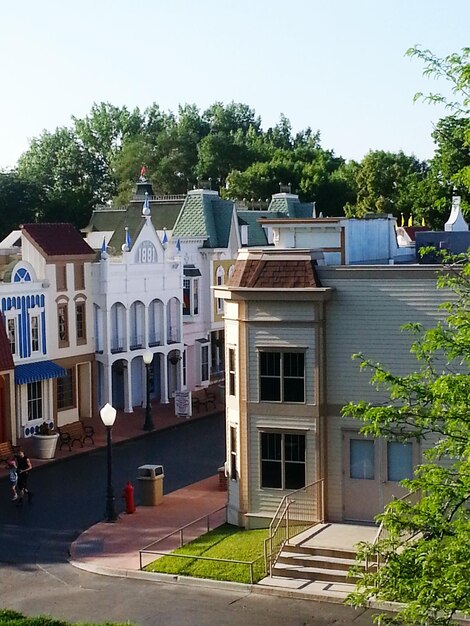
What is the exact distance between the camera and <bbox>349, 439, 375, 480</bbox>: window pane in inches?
1046

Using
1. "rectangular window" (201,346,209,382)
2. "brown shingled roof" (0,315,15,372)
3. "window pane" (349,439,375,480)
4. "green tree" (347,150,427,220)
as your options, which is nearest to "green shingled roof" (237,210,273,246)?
"rectangular window" (201,346,209,382)

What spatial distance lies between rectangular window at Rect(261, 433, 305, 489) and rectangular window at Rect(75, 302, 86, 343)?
66.4 ft

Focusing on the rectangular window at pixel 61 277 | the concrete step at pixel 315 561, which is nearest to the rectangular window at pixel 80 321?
the rectangular window at pixel 61 277

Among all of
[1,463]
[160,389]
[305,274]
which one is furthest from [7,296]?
[305,274]

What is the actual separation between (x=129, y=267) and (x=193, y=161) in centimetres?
7013

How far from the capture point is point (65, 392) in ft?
148

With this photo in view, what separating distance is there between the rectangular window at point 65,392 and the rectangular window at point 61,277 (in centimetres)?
342

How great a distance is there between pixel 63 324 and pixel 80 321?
4.11 ft

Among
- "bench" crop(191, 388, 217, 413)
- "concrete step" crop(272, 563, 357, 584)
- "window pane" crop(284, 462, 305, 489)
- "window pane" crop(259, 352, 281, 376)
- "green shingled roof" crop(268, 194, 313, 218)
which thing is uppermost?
"green shingled roof" crop(268, 194, 313, 218)

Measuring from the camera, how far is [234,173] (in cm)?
10012

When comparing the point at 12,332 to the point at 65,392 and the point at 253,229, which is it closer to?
the point at 65,392

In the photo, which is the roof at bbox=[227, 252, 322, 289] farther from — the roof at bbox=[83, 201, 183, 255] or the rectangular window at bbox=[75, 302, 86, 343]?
the roof at bbox=[83, 201, 183, 255]

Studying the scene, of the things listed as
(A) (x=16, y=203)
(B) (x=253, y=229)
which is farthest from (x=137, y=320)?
(A) (x=16, y=203)

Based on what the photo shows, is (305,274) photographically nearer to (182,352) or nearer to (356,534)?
(356,534)
